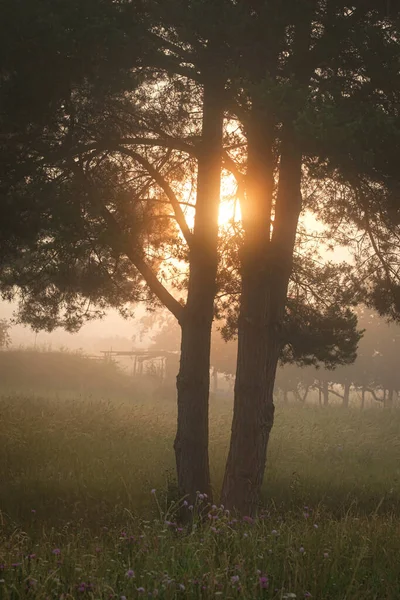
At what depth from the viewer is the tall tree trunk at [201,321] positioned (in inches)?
372

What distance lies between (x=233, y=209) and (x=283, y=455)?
9.53 metres

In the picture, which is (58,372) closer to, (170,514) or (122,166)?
(122,166)

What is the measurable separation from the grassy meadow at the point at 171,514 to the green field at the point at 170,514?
2 centimetres

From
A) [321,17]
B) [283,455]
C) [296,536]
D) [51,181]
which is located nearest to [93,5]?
[51,181]

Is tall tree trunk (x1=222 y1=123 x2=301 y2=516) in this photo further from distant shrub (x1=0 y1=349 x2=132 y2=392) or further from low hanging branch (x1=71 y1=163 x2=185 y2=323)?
distant shrub (x1=0 y1=349 x2=132 y2=392)

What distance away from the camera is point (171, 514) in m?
6.39

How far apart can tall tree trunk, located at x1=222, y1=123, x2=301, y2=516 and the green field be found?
0.85 meters

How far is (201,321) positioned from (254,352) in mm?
1118

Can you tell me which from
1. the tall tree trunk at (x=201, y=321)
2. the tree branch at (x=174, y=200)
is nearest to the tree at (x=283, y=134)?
the tall tree trunk at (x=201, y=321)

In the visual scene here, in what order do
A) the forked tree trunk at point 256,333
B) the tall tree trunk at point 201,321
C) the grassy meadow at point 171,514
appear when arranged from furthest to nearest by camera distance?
the tall tree trunk at point 201,321
the forked tree trunk at point 256,333
the grassy meadow at point 171,514

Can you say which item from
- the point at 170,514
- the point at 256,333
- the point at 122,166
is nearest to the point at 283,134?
the point at 256,333

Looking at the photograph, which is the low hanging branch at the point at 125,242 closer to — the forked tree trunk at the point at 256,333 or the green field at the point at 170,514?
the forked tree trunk at the point at 256,333

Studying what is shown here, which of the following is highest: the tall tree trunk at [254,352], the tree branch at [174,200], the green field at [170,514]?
the tree branch at [174,200]

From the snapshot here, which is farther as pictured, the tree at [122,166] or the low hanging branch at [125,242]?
the low hanging branch at [125,242]
